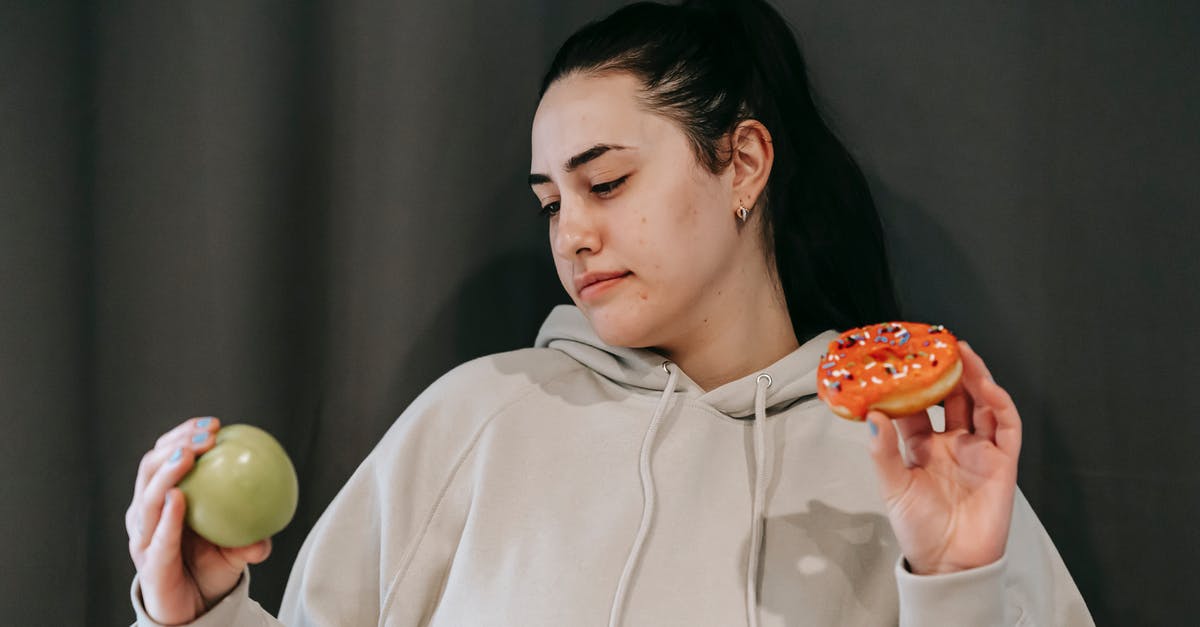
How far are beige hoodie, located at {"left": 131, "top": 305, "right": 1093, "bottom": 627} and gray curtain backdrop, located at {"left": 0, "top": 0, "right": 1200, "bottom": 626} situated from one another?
26 centimetres

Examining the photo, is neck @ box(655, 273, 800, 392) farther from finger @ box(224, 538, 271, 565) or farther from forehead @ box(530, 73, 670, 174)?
finger @ box(224, 538, 271, 565)

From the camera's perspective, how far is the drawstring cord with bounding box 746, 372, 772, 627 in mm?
1062

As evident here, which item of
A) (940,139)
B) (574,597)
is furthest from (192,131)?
(940,139)

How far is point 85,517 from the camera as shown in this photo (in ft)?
4.30

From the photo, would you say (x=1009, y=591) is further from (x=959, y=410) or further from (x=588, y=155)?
(x=588, y=155)

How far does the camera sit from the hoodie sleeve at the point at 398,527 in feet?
3.82

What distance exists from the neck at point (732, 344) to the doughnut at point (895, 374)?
0.30 m

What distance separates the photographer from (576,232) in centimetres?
117

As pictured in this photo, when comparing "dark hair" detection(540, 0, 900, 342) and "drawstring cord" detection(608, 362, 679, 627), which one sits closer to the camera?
"drawstring cord" detection(608, 362, 679, 627)

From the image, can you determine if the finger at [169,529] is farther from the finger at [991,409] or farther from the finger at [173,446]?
the finger at [991,409]

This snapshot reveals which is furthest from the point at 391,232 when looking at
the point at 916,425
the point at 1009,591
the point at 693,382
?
the point at 1009,591

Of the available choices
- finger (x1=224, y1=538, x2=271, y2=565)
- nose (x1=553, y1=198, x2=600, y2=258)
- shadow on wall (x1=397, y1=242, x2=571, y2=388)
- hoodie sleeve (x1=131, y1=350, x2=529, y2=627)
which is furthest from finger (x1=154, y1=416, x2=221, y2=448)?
shadow on wall (x1=397, y1=242, x2=571, y2=388)

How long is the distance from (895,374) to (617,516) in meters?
0.39

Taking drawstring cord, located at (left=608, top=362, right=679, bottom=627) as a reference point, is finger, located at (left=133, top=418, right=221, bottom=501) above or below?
above
